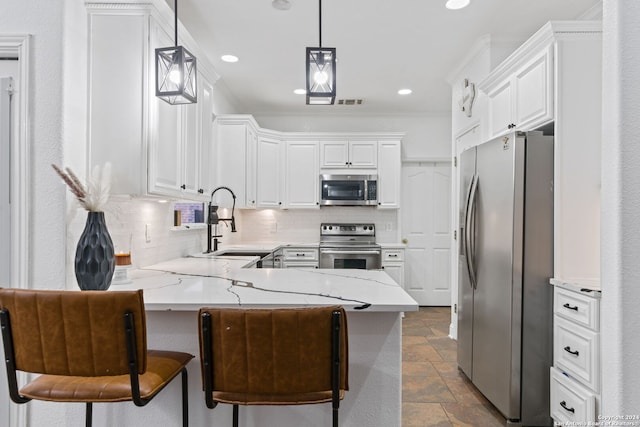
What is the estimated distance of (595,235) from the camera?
85.5 inches

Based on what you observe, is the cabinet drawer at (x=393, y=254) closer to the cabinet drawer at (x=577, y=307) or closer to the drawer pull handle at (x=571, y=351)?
the cabinet drawer at (x=577, y=307)

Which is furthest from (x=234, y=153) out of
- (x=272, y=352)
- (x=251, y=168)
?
(x=272, y=352)

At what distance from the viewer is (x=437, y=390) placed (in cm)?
273

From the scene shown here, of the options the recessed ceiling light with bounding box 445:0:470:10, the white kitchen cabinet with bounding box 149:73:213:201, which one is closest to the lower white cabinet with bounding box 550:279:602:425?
the recessed ceiling light with bounding box 445:0:470:10

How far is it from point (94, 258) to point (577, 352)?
242 centimetres

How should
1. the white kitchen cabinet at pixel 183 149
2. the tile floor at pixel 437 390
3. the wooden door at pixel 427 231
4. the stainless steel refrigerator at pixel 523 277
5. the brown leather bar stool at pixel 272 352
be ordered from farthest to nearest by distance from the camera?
the wooden door at pixel 427 231
the tile floor at pixel 437 390
the stainless steel refrigerator at pixel 523 277
the white kitchen cabinet at pixel 183 149
the brown leather bar stool at pixel 272 352

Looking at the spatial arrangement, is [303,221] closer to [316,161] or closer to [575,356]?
[316,161]

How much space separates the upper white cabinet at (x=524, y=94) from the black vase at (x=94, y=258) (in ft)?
8.32

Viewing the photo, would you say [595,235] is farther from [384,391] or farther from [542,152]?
[384,391]

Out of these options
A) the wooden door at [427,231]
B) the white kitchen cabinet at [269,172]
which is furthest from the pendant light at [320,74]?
the wooden door at [427,231]

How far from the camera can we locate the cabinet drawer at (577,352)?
5.91ft

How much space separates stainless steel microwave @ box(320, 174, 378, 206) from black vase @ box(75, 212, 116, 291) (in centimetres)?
356

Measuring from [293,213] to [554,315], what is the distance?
367 cm

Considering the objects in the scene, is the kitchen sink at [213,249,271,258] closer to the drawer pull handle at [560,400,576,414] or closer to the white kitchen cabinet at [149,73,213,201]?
the white kitchen cabinet at [149,73,213,201]
